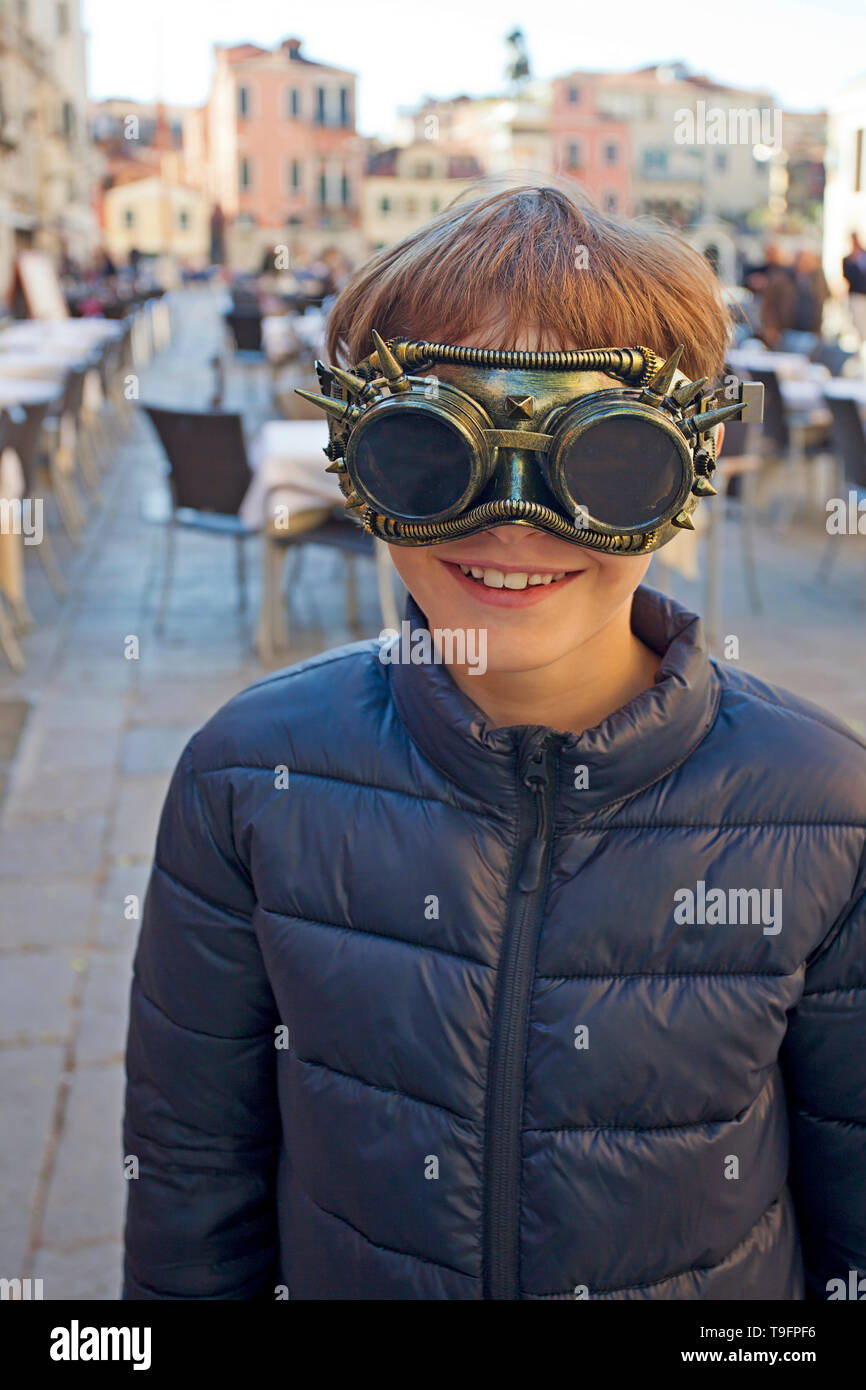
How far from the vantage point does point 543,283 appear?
958 millimetres

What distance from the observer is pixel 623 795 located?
1035 mm

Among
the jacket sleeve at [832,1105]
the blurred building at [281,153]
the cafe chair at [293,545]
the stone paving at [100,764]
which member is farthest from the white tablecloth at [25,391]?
the blurred building at [281,153]

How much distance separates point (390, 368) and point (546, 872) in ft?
1.35

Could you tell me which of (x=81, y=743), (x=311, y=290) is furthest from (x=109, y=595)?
(x=311, y=290)

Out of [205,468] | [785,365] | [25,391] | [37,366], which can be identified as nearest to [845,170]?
[785,365]

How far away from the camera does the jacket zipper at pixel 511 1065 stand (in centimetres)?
101

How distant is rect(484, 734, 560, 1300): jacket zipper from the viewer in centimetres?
101

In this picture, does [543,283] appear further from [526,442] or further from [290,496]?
[290,496]

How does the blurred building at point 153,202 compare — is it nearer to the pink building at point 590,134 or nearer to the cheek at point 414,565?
the pink building at point 590,134

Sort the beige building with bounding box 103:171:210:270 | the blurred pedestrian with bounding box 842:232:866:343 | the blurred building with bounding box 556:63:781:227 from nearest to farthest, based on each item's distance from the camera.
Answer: the blurred pedestrian with bounding box 842:232:866:343
the beige building with bounding box 103:171:210:270
the blurred building with bounding box 556:63:781:227

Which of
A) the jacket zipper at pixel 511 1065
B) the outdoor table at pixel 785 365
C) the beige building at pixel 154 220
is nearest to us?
the jacket zipper at pixel 511 1065

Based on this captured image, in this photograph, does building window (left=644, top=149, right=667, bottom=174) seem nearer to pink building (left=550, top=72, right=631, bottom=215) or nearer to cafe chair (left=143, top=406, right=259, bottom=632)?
pink building (left=550, top=72, right=631, bottom=215)

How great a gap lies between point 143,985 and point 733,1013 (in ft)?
1.74

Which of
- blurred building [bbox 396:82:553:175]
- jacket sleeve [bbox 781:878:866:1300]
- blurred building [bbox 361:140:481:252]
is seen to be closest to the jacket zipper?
jacket sleeve [bbox 781:878:866:1300]
